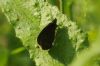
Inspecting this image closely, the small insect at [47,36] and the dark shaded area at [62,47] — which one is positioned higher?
the small insect at [47,36]

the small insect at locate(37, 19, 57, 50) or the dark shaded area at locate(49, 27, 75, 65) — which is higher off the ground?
the small insect at locate(37, 19, 57, 50)

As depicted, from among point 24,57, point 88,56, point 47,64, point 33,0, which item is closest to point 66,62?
point 47,64
